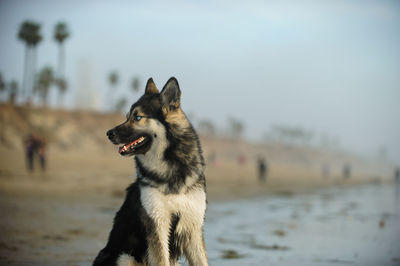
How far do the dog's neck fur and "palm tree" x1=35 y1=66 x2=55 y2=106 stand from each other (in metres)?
68.0

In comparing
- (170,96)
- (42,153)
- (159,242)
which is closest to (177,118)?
(170,96)

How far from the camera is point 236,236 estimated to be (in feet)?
35.1

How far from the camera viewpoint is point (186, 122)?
17.0 ft

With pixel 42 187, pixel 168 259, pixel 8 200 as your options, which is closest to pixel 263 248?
pixel 168 259

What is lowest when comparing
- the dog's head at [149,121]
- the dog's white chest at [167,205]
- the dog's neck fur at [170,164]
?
the dog's white chest at [167,205]

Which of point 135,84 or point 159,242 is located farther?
point 135,84

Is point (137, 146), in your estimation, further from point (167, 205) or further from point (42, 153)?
point (42, 153)

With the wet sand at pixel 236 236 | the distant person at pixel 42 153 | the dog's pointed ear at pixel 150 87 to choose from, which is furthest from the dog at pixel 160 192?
the distant person at pixel 42 153

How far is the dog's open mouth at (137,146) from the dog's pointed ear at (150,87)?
28.4 inches

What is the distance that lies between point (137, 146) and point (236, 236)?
6574 millimetres

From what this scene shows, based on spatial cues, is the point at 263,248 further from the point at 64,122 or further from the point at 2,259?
the point at 64,122

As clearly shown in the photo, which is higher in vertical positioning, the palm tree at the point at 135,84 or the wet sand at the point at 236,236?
the palm tree at the point at 135,84

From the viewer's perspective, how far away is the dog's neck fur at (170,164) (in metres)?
4.91

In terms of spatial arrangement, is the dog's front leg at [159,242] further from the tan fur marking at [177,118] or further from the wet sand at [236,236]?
the wet sand at [236,236]
